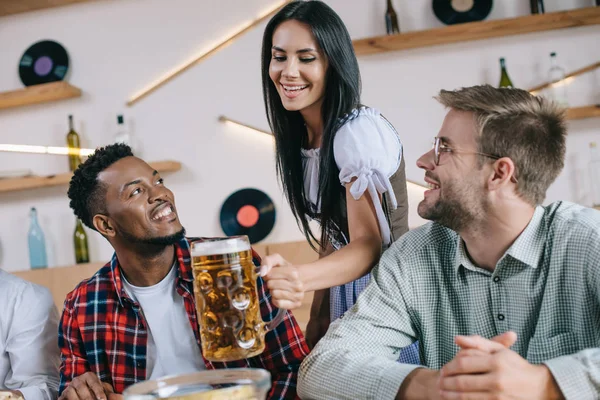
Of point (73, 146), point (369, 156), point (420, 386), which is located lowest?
point (420, 386)

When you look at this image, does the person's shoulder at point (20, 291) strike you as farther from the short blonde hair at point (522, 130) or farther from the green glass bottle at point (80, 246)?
the green glass bottle at point (80, 246)

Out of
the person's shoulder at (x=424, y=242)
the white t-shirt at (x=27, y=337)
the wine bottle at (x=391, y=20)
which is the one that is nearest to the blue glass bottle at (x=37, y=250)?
the white t-shirt at (x=27, y=337)

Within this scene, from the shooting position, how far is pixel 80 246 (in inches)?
150

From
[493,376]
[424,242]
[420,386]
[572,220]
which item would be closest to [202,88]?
[424,242]

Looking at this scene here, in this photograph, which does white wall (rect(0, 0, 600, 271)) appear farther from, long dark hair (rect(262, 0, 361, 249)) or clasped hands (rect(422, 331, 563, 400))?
clasped hands (rect(422, 331, 563, 400))

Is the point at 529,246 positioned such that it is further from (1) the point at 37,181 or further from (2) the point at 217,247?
(1) the point at 37,181

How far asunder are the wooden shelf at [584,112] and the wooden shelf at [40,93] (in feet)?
8.33

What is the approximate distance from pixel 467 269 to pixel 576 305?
21 centimetres

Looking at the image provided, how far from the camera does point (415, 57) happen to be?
3.49 meters

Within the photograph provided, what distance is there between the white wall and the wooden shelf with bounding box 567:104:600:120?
0.34ft

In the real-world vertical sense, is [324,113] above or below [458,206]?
above

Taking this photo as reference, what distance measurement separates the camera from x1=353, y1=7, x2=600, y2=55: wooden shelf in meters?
Answer: 3.24

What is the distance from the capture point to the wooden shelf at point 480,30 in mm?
3240

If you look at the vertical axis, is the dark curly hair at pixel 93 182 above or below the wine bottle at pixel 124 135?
below
